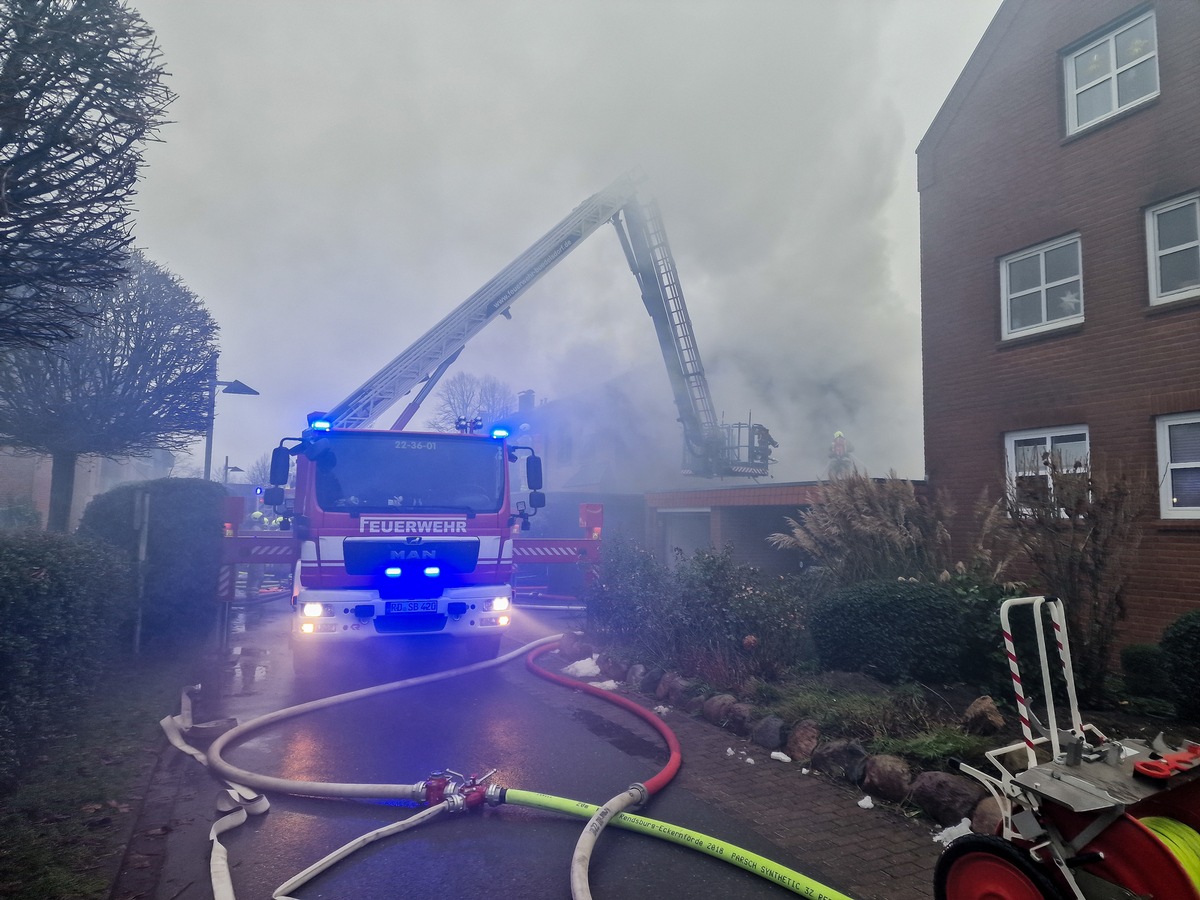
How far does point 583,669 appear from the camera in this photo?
28.1 ft

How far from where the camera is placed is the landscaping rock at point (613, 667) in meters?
8.22

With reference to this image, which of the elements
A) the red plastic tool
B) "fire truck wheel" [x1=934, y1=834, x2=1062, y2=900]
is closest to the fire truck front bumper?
"fire truck wheel" [x1=934, y1=834, x2=1062, y2=900]

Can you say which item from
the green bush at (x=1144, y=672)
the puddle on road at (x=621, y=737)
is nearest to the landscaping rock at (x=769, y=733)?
the puddle on road at (x=621, y=737)

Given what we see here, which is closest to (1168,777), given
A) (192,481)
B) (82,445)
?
(192,481)

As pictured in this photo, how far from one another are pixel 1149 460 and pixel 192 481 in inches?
475

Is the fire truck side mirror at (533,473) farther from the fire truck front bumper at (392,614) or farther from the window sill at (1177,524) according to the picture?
the window sill at (1177,524)

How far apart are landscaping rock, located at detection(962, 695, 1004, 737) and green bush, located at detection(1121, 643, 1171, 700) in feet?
7.26

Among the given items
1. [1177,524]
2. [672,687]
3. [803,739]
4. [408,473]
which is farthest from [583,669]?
[1177,524]

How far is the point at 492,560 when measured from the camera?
8203 millimetres

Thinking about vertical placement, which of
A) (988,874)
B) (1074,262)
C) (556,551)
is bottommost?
(988,874)

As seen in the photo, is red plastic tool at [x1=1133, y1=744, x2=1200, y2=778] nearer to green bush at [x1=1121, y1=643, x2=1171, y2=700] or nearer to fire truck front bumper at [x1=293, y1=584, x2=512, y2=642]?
green bush at [x1=1121, y1=643, x2=1171, y2=700]

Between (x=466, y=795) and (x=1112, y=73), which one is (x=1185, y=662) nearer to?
(x=466, y=795)

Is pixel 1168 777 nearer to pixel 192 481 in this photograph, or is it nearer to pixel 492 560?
pixel 492 560

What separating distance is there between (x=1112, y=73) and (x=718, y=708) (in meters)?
9.33
